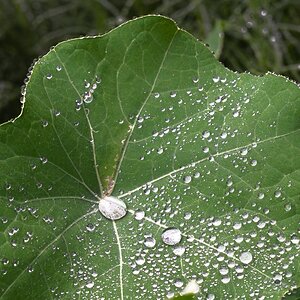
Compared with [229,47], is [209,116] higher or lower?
lower

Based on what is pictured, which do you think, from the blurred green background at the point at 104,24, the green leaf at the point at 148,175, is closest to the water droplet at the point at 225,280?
the green leaf at the point at 148,175

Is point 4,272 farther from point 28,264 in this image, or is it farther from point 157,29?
point 157,29

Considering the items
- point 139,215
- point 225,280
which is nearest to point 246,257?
point 225,280

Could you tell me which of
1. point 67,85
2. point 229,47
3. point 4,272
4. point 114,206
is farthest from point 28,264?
point 229,47

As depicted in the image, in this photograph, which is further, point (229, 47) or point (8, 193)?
point (229, 47)

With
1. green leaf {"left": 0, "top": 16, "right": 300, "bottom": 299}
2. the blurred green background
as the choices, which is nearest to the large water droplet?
green leaf {"left": 0, "top": 16, "right": 300, "bottom": 299}

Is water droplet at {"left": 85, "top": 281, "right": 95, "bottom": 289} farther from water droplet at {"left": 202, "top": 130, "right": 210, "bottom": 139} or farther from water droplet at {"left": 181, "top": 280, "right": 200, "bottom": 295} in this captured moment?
water droplet at {"left": 202, "top": 130, "right": 210, "bottom": 139}
